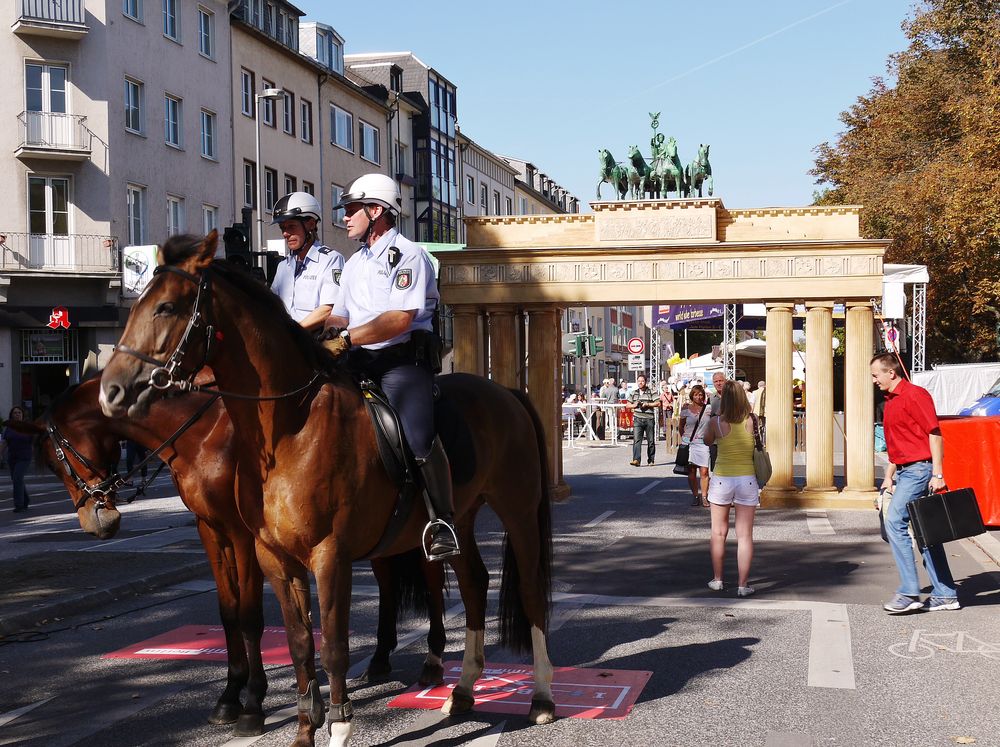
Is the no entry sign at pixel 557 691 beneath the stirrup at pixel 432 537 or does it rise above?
beneath

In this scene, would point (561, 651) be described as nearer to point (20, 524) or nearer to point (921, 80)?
point (20, 524)

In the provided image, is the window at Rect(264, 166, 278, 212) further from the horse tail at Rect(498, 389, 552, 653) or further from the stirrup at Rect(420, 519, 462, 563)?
the stirrup at Rect(420, 519, 462, 563)

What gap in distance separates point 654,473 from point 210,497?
21358mm

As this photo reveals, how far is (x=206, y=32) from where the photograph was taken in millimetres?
39531

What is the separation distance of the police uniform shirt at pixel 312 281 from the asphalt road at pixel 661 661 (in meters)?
2.22

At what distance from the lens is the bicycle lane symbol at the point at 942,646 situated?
26.0 feet

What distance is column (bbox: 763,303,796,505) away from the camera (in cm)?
1989

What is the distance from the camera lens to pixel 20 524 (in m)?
17.6

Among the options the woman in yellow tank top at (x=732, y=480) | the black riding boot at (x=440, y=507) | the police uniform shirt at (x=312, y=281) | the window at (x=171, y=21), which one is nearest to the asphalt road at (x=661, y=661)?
the woman in yellow tank top at (x=732, y=480)

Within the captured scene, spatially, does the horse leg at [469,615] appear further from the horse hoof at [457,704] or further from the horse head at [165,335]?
the horse head at [165,335]

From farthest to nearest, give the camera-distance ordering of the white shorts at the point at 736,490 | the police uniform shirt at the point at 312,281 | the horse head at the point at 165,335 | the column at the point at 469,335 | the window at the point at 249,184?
the window at the point at 249,184
the column at the point at 469,335
the white shorts at the point at 736,490
the police uniform shirt at the point at 312,281
the horse head at the point at 165,335

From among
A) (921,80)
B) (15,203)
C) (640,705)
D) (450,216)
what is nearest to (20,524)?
(640,705)

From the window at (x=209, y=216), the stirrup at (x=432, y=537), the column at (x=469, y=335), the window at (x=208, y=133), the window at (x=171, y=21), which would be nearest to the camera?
the stirrup at (x=432, y=537)

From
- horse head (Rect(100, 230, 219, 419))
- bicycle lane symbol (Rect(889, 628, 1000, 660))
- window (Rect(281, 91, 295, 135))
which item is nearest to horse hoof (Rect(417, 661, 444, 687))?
horse head (Rect(100, 230, 219, 419))
